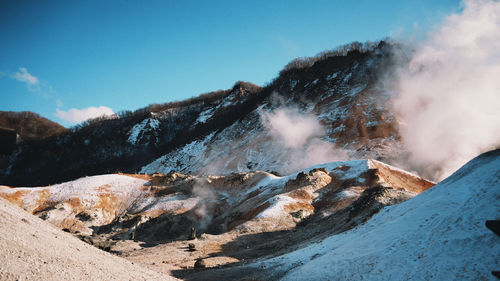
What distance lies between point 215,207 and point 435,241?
43.4 metres

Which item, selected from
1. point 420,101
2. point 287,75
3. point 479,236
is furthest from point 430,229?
point 287,75

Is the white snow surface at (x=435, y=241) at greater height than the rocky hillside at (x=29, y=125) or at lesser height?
lesser

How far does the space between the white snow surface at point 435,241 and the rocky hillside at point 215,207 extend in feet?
30.0

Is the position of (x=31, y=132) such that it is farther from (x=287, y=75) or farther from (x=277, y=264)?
(x=277, y=264)

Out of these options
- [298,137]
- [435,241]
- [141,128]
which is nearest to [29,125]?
[141,128]

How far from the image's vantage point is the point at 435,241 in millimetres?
12008

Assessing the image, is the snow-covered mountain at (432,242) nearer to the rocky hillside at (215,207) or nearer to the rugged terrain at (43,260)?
the rocky hillside at (215,207)

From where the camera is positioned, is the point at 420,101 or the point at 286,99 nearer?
the point at 420,101

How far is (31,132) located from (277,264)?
20224 centimetres

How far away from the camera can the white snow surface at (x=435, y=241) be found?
10.2 metres

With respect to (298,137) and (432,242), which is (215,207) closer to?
(298,137)

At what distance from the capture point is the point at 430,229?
12922 millimetres

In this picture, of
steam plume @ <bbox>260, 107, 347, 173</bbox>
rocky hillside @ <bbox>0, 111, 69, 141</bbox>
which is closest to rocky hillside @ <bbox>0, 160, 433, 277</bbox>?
steam plume @ <bbox>260, 107, 347, 173</bbox>

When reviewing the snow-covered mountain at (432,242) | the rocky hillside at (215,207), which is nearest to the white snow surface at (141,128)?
the rocky hillside at (215,207)
